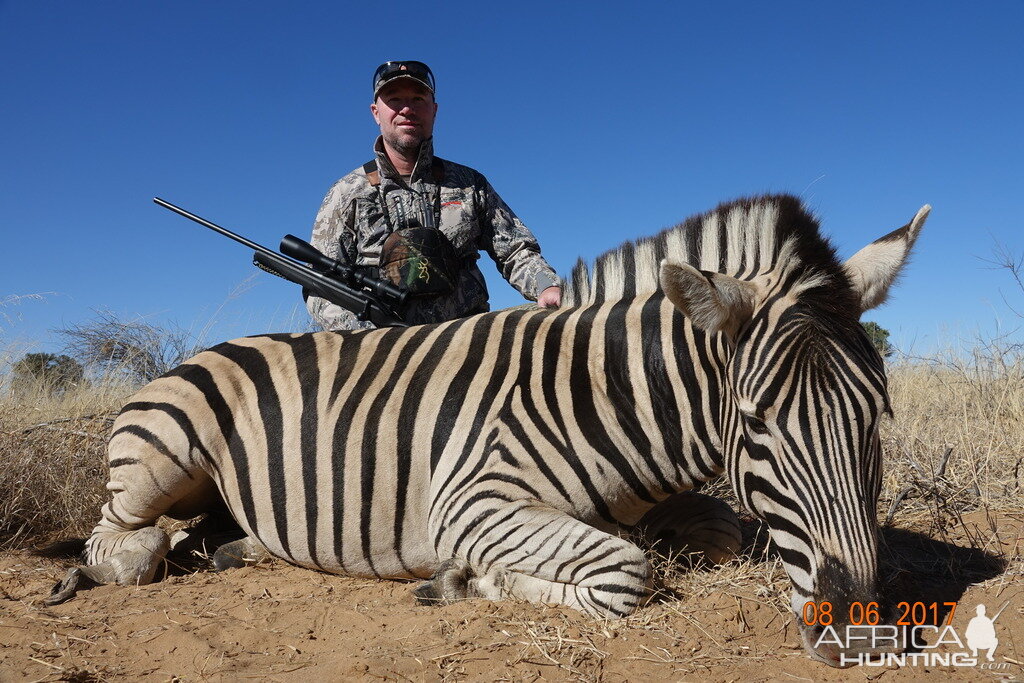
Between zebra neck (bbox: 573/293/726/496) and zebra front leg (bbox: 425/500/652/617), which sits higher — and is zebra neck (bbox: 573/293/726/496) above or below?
above

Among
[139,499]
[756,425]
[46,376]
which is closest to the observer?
[756,425]

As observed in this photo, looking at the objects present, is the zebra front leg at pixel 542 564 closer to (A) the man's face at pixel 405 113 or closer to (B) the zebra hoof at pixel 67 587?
(B) the zebra hoof at pixel 67 587

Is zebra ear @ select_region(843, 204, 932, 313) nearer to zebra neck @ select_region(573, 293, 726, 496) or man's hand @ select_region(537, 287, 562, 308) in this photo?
zebra neck @ select_region(573, 293, 726, 496)

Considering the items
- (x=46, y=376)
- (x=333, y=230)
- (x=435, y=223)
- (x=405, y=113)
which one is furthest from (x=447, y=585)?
(x=46, y=376)

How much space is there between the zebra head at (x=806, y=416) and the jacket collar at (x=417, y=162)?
337cm

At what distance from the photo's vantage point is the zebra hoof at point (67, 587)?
3.31 metres

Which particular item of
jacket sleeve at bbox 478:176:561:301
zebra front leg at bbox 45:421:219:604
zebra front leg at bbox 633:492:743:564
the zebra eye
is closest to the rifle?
jacket sleeve at bbox 478:176:561:301

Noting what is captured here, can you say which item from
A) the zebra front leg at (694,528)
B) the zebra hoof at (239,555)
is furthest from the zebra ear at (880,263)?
the zebra hoof at (239,555)

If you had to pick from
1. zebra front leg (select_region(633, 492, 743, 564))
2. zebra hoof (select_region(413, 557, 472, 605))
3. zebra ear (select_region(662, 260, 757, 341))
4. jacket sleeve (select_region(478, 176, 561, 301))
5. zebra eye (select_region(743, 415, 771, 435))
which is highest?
jacket sleeve (select_region(478, 176, 561, 301))

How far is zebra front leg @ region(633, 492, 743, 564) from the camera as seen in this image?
337 centimetres

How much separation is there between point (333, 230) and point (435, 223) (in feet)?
2.47

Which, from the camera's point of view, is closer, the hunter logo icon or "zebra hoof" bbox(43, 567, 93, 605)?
the hunter logo icon

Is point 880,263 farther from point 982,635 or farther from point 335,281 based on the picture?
point 335,281

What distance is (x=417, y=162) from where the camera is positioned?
541cm
